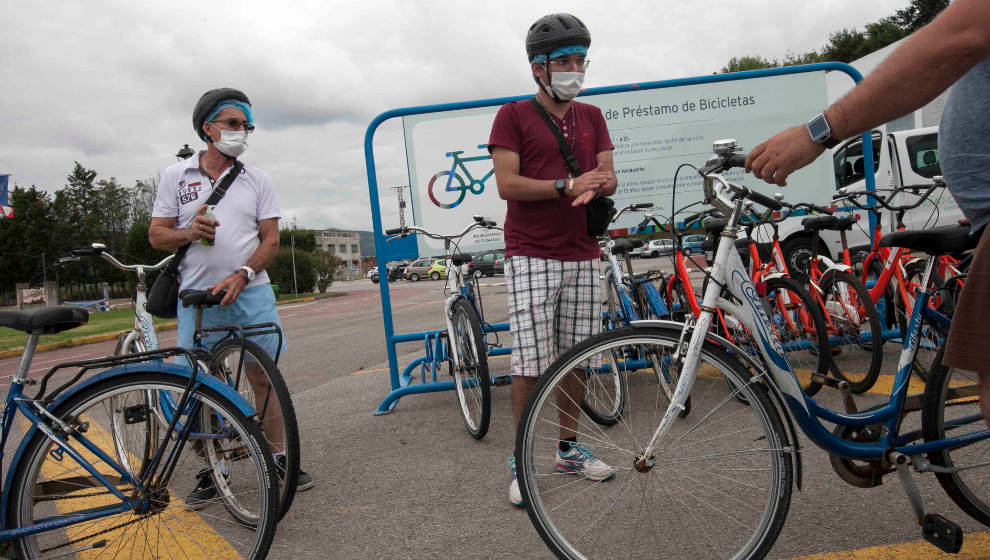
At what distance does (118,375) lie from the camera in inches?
83.4

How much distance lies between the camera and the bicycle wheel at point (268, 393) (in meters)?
2.53

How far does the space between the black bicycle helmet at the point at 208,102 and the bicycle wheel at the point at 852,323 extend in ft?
11.8

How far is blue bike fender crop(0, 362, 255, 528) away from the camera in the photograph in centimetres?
208

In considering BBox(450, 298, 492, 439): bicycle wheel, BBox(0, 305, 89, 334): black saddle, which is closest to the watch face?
BBox(450, 298, 492, 439): bicycle wheel

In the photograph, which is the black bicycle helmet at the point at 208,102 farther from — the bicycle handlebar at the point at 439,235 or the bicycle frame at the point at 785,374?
the bicycle frame at the point at 785,374

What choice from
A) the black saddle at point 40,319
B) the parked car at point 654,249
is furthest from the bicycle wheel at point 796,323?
the black saddle at point 40,319

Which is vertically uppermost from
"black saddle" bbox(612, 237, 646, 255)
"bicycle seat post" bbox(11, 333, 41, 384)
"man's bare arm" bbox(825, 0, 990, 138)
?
"man's bare arm" bbox(825, 0, 990, 138)

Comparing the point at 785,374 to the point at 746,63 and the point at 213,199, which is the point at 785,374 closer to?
the point at 213,199

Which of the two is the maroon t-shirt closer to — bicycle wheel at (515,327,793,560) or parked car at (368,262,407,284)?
bicycle wheel at (515,327,793,560)

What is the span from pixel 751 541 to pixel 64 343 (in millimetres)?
15527

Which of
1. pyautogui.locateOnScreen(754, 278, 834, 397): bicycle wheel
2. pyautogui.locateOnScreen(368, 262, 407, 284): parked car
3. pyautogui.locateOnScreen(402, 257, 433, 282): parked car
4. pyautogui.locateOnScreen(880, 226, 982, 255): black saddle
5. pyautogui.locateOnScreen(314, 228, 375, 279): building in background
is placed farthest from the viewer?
pyautogui.locateOnScreen(314, 228, 375, 279): building in background

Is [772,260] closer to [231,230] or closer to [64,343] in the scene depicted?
[231,230]

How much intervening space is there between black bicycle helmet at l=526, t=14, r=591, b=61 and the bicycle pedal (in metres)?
2.13

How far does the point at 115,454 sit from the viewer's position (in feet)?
6.84
